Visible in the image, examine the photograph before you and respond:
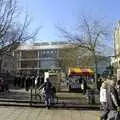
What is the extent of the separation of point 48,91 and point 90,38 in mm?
25557

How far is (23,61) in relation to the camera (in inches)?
5778

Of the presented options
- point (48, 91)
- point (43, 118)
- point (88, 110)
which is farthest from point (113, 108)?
point (48, 91)

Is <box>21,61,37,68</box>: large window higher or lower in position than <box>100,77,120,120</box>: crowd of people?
higher

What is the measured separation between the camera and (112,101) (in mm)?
13023

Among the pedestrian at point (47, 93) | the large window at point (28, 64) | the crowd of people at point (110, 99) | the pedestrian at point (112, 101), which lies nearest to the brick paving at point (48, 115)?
the pedestrian at point (47, 93)

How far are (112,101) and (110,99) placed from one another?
0.14m

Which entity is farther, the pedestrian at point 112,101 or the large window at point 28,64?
the large window at point 28,64

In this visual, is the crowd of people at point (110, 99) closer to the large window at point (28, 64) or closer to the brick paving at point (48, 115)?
the brick paving at point (48, 115)

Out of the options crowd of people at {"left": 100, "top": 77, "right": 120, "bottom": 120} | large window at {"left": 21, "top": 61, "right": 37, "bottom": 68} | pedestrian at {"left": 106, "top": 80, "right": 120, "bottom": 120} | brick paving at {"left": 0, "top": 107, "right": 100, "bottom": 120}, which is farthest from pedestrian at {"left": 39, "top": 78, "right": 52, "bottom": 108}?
large window at {"left": 21, "top": 61, "right": 37, "bottom": 68}

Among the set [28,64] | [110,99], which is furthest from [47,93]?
[28,64]

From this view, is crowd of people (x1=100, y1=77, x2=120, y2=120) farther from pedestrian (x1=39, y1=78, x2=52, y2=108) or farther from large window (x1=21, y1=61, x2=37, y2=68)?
large window (x1=21, y1=61, x2=37, y2=68)

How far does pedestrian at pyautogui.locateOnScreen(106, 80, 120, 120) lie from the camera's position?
1270 centimetres

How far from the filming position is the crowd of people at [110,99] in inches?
502

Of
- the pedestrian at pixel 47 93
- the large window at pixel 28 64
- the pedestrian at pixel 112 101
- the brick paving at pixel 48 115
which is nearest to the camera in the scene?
the pedestrian at pixel 112 101
